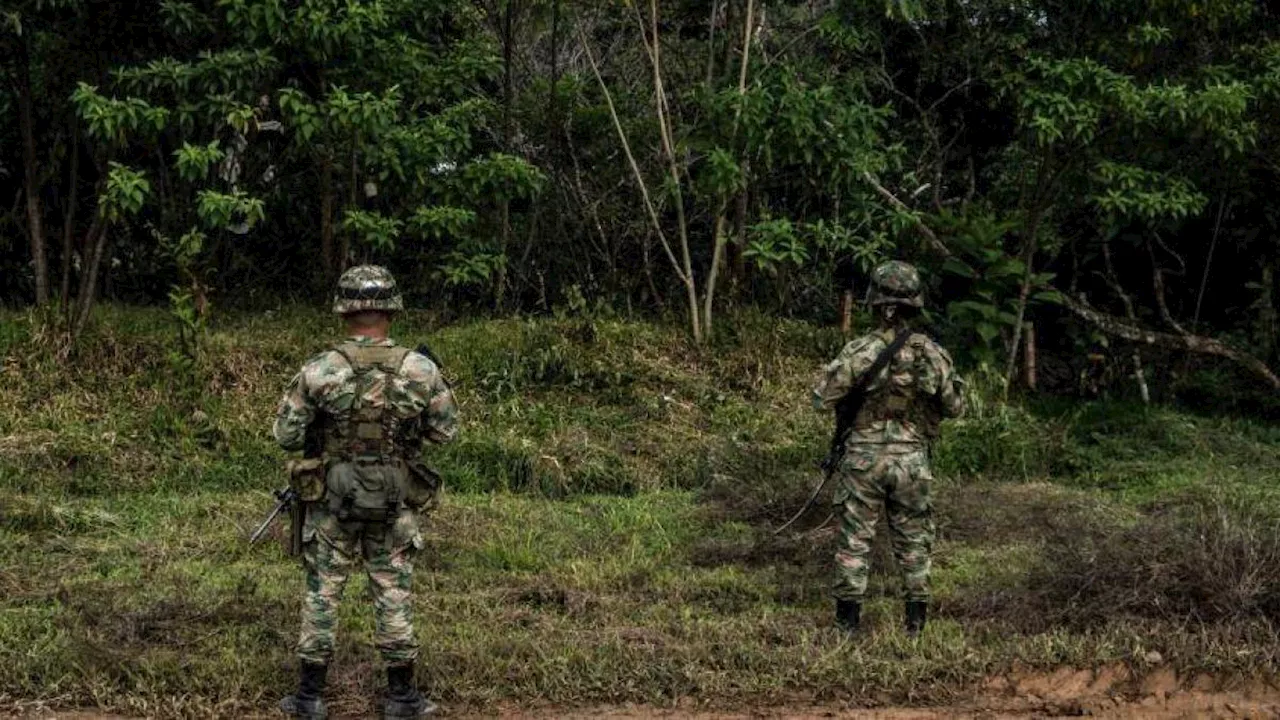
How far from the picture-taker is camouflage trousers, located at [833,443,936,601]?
7.03 m

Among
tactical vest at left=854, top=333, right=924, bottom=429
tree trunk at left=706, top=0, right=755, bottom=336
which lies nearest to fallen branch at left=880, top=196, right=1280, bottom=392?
tree trunk at left=706, top=0, right=755, bottom=336

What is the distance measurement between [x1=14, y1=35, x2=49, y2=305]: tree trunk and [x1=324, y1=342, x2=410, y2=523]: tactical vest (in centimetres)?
600

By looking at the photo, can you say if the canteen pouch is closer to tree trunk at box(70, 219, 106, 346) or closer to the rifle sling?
the rifle sling

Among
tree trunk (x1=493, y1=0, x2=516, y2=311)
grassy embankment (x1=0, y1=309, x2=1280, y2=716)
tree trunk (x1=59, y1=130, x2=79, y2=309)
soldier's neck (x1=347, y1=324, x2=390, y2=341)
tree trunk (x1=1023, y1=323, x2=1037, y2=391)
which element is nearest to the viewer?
soldier's neck (x1=347, y1=324, x2=390, y2=341)

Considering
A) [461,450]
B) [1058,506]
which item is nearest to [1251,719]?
[1058,506]

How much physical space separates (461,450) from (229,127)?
3.16m

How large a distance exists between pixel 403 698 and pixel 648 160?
24.0ft

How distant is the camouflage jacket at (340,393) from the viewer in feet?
19.4

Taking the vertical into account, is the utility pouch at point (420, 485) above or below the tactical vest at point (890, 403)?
below

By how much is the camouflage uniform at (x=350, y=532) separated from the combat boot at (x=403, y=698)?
5 centimetres

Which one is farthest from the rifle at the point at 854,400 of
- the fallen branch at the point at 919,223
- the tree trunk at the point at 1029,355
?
the tree trunk at the point at 1029,355

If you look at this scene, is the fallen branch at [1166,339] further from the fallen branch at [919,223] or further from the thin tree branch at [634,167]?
the thin tree branch at [634,167]

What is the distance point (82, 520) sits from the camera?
8.77 meters

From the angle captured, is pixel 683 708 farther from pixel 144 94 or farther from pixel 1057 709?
pixel 144 94
